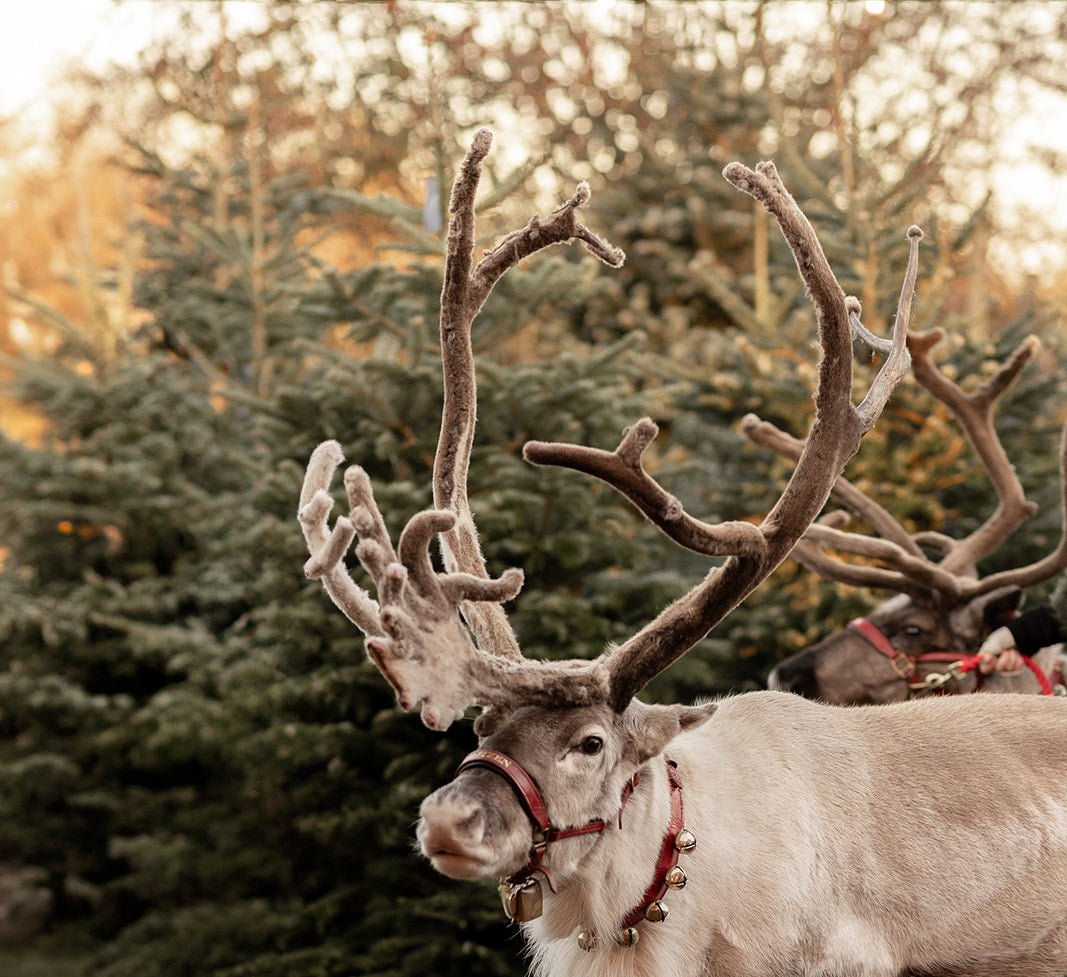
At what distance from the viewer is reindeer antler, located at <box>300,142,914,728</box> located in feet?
6.75

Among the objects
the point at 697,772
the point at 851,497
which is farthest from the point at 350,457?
the point at 697,772

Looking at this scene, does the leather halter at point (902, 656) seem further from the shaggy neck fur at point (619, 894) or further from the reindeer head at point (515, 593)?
the shaggy neck fur at point (619, 894)

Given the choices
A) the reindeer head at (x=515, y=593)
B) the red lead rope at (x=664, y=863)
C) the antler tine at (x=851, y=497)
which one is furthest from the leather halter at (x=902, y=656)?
the red lead rope at (x=664, y=863)

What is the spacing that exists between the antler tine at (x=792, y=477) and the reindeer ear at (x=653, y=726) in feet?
0.14

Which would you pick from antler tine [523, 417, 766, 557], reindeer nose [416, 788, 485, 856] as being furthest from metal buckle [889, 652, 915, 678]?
reindeer nose [416, 788, 485, 856]

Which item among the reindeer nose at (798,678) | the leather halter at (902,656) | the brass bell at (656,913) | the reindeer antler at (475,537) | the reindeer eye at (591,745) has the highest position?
the reindeer antler at (475,537)

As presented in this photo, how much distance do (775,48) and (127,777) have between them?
26.6 feet

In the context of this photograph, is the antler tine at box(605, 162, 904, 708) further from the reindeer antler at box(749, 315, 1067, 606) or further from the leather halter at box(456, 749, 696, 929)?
the reindeer antler at box(749, 315, 1067, 606)

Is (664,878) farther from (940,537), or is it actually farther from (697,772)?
(940,537)

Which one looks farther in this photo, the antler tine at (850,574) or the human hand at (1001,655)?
the antler tine at (850,574)

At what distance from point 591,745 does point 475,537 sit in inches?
24.0

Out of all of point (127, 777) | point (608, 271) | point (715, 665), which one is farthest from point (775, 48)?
point (127, 777)

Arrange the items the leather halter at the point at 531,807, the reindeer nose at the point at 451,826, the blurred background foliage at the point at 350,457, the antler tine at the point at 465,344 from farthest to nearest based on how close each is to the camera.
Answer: the blurred background foliage at the point at 350,457, the antler tine at the point at 465,344, the leather halter at the point at 531,807, the reindeer nose at the point at 451,826

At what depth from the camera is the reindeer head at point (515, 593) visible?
6.69ft
